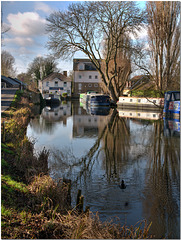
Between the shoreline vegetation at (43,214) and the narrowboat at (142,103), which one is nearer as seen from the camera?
the shoreline vegetation at (43,214)

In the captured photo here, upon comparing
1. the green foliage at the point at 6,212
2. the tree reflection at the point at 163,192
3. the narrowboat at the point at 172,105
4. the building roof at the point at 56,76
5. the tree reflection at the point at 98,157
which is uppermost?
the building roof at the point at 56,76

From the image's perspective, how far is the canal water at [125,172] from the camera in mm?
5020

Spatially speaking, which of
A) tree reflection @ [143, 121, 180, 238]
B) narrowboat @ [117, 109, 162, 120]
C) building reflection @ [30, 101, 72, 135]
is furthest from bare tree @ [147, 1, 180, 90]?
tree reflection @ [143, 121, 180, 238]

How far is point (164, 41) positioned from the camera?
2811 centimetres

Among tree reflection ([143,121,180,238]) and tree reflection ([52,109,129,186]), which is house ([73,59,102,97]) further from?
tree reflection ([143,121,180,238])

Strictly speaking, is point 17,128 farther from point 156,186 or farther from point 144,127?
point 144,127

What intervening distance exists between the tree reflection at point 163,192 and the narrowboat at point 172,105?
1150 cm

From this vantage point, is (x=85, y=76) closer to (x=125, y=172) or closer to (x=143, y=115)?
(x=143, y=115)

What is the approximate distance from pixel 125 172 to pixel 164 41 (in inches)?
929

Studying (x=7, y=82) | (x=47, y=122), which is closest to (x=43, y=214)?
(x=47, y=122)

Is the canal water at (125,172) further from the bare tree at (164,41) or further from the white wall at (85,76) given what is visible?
the white wall at (85,76)

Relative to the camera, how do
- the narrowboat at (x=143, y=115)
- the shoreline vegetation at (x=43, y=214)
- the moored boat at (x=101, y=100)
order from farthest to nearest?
1. the moored boat at (x=101, y=100)
2. the narrowboat at (x=143, y=115)
3. the shoreline vegetation at (x=43, y=214)

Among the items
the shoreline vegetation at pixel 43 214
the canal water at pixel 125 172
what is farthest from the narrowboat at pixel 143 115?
the shoreline vegetation at pixel 43 214

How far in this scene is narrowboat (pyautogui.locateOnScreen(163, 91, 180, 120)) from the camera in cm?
2130
